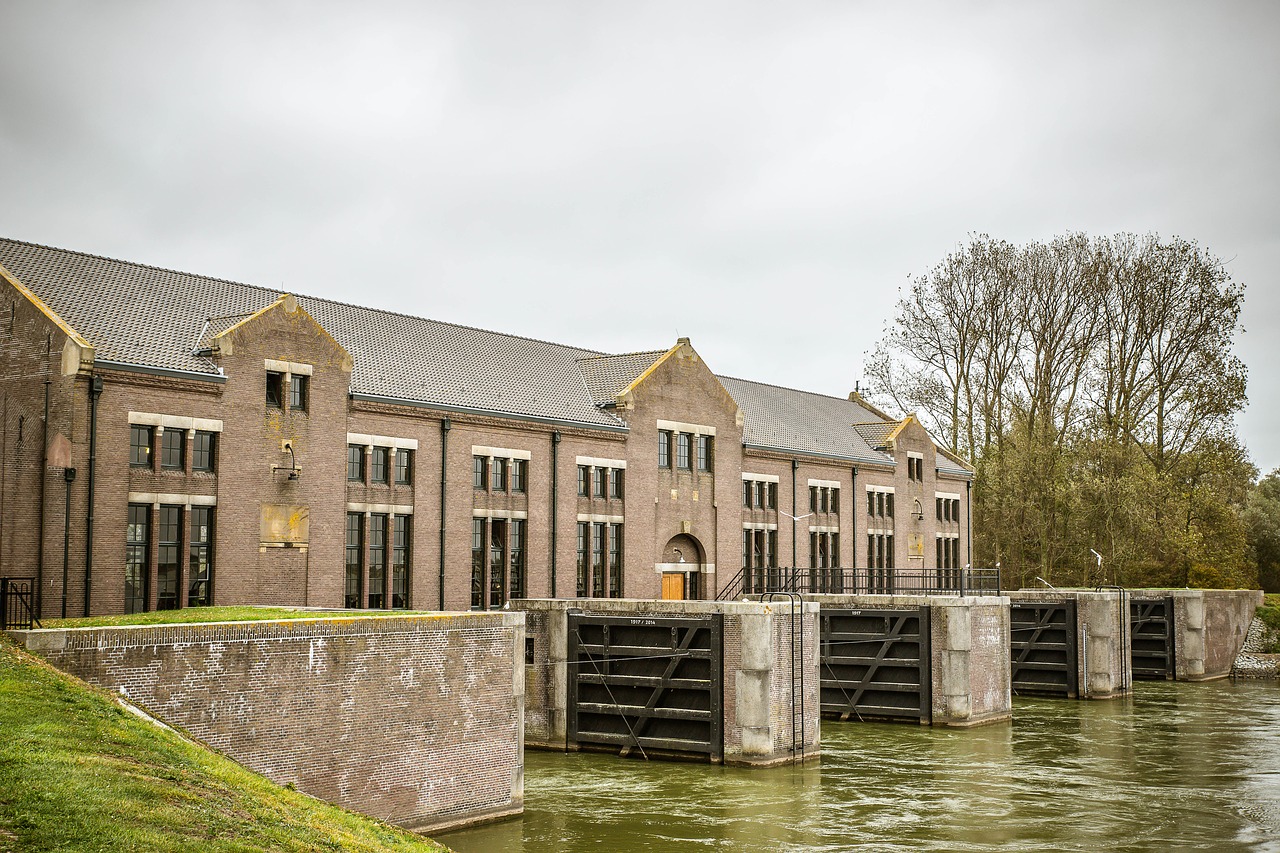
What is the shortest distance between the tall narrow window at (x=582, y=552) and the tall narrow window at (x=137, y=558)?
14902 millimetres

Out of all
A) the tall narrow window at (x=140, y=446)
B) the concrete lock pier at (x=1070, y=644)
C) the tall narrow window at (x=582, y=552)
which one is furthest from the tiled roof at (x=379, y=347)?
the concrete lock pier at (x=1070, y=644)

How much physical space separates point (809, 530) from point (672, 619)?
21147 millimetres

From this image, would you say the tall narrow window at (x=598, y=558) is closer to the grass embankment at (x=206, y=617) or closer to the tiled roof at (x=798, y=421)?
the tiled roof at (x=798, y=421)

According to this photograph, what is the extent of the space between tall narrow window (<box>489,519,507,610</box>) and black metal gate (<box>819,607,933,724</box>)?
1030cm

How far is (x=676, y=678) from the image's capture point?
30750 mm

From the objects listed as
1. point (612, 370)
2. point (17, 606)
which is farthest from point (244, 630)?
point (612, 370)

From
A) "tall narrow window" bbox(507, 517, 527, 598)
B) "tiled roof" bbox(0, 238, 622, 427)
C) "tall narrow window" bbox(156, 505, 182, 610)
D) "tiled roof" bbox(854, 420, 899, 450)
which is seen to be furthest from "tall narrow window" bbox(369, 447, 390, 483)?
"tiled roof" bbox(854, 420, 899, 450)

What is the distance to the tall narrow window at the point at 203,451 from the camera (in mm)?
30125

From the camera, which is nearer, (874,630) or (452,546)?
(452,546)

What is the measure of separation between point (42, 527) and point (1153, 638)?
45.2 m

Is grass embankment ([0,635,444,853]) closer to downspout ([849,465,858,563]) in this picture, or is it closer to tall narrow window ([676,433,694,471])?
tall narrow window ([676,433,694,471])

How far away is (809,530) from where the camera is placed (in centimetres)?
5109

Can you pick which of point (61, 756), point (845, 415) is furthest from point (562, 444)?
point (61, 756)

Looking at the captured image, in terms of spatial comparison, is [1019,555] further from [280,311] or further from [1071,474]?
[280,311]
